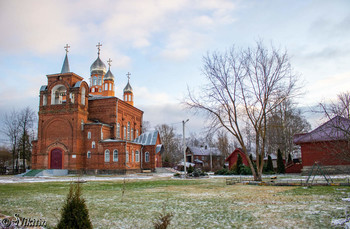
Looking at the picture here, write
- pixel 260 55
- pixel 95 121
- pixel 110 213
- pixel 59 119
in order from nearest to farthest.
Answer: pixel 110 213, pixel 260 55, pixel 59 119, pixel 95 121

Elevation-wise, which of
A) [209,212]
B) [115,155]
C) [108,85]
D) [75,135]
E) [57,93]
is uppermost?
[108,85]

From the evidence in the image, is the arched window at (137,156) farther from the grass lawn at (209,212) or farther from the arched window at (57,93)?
the grass lawn at (209,212)

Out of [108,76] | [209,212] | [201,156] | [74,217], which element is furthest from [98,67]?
[74,217]

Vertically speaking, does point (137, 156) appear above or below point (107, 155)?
below

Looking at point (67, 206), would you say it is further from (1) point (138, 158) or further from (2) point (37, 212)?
(1) point (138, 158)

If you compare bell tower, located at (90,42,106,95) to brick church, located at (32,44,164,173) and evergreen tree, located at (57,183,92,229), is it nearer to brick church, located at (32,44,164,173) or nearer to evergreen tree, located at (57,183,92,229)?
brick church, located at (32,44,164,173)

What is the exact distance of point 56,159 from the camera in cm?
3553

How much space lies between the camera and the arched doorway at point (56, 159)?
35281 mm

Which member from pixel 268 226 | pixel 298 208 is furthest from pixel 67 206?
pixel 298 208

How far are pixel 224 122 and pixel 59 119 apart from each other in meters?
24.0

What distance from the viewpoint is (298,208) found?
26.7 ft

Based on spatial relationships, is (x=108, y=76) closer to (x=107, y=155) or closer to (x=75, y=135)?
(x=75, y=135)

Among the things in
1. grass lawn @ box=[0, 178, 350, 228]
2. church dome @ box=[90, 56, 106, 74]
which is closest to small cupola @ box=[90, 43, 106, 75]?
church dome @ box=[90, 56, 106, 74]

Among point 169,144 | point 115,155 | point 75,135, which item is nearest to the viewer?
point 75,135
